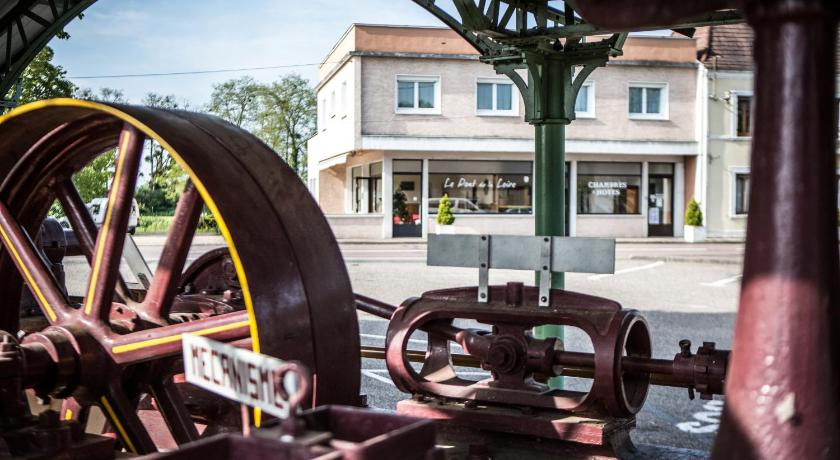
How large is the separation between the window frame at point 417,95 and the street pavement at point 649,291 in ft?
14.4

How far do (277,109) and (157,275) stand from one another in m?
36.9

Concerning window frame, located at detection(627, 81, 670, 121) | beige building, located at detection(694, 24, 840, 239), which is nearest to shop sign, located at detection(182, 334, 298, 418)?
window frame, located at detection(627, 81, 670, 121)

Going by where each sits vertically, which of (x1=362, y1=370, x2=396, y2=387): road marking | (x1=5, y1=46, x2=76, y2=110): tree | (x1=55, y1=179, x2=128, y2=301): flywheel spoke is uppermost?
(x1=5, y1=46, x2=76, y2=110): tree

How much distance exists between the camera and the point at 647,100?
30.8 metres

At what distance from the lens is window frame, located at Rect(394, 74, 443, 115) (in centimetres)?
2872

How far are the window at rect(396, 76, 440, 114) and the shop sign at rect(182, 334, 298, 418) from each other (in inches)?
1081

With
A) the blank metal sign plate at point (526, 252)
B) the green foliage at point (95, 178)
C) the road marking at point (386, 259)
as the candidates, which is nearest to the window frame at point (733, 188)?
the road marking at point (386, 259)

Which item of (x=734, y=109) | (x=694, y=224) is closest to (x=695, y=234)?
(x=694, y=224)

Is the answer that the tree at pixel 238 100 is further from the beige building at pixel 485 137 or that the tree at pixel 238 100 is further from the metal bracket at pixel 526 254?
the metal bracket at pixel 526 254

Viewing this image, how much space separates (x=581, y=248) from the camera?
3.47 metres

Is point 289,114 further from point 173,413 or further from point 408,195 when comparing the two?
point 173,413

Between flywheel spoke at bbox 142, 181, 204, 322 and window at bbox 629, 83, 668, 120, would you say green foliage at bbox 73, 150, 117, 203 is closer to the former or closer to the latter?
flywheel spoke at bbox 142, 181, 204, 322

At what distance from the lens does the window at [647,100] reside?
30.6 meters

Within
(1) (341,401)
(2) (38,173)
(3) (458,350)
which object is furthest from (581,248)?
(3) (458,350)
